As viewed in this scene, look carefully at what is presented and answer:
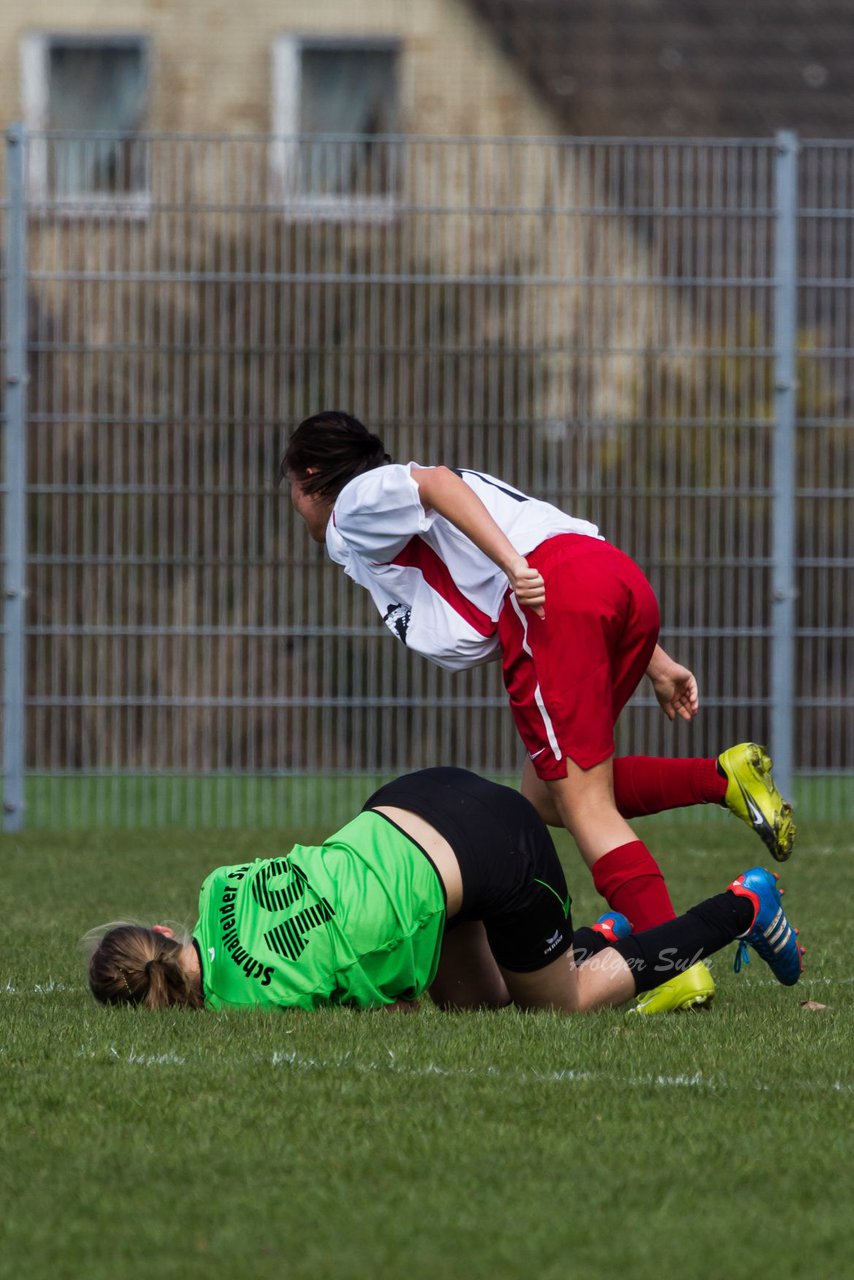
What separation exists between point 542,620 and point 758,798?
74 centimetres

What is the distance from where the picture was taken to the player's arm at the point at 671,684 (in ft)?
19.7

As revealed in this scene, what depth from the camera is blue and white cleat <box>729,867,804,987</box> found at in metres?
5.17

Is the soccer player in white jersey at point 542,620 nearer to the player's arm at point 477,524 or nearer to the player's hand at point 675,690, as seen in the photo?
the player's arm at point 477,524

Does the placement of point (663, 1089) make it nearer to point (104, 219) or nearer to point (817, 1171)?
point (817, 1171)

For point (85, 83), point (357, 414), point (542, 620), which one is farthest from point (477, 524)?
point (85, 83)

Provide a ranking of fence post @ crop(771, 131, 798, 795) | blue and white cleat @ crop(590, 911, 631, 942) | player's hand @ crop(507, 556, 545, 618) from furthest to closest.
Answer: fence post @ crop(771, 131, 798, 795), blue and white cleat @ crop(590, 911, 631, 942), player's hand @ crop(507, 556, 545, 618)

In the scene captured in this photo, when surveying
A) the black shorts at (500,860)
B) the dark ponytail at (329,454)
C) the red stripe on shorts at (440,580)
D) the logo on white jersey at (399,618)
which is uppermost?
the dark ponytail at (329,454)

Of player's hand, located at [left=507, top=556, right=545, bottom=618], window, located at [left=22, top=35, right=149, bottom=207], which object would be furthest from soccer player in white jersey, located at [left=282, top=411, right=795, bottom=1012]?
window, located at [left=22, top=35, right=149, bottom=207]

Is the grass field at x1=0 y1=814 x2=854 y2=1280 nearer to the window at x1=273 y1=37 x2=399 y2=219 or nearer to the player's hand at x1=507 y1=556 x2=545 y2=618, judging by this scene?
the player's hand at x1=507 y1=556 x2=545 y2=618

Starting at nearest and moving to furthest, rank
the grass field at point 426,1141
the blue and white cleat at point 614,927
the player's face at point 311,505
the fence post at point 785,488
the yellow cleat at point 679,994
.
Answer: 1. the grass field at point 426,1141
2. the yellow cleat at point 679,994
3. the blue and white cleat at point 614,927
4. the player's face at point 311,505
5. the fence post at point 785,488

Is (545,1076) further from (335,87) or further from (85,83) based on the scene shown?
(85,83)

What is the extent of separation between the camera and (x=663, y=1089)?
165 inches

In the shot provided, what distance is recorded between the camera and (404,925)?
470cm

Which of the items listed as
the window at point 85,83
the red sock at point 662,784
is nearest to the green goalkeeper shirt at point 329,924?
the red sock at point 662,784
